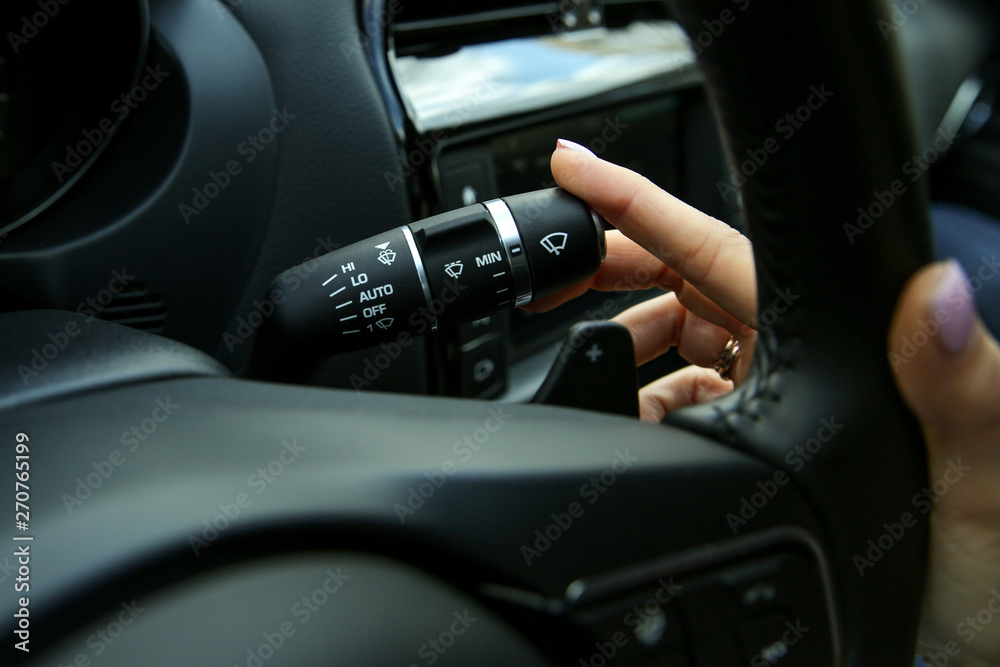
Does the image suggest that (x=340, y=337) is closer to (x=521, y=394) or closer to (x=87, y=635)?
(x=87, y=635)

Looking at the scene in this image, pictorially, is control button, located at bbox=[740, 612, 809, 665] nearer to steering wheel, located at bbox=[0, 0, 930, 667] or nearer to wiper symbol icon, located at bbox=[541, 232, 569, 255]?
steering wheel, located at bbox=[0, 0, 930, 667]

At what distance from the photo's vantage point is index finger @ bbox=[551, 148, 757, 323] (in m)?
0.57

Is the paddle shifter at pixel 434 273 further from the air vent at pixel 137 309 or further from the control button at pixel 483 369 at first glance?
the control button at pixel 483 369

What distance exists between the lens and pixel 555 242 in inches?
21.3

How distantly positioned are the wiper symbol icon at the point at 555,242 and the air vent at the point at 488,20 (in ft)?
1.21

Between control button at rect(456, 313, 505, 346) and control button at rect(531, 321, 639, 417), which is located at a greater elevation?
control button at rect(531, 321, 639, 417)

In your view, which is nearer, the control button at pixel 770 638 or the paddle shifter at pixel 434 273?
the control button at pixel 770 638

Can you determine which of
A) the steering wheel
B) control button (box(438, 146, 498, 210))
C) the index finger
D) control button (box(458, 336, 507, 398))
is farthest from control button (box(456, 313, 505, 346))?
the steering wheel

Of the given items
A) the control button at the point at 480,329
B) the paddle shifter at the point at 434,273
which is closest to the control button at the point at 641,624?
the paddle shifter at the point at 434,273

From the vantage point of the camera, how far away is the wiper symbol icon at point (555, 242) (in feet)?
1.76

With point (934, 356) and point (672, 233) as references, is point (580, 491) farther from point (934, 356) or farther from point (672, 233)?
point (672, 233)

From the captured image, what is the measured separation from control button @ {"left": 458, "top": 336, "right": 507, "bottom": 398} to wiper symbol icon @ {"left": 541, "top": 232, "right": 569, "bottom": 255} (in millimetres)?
327

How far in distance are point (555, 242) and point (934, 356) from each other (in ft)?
0.85

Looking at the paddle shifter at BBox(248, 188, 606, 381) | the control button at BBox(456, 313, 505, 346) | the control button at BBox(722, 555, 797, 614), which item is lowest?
the control button at BBox(456, 313, 505, 346)
